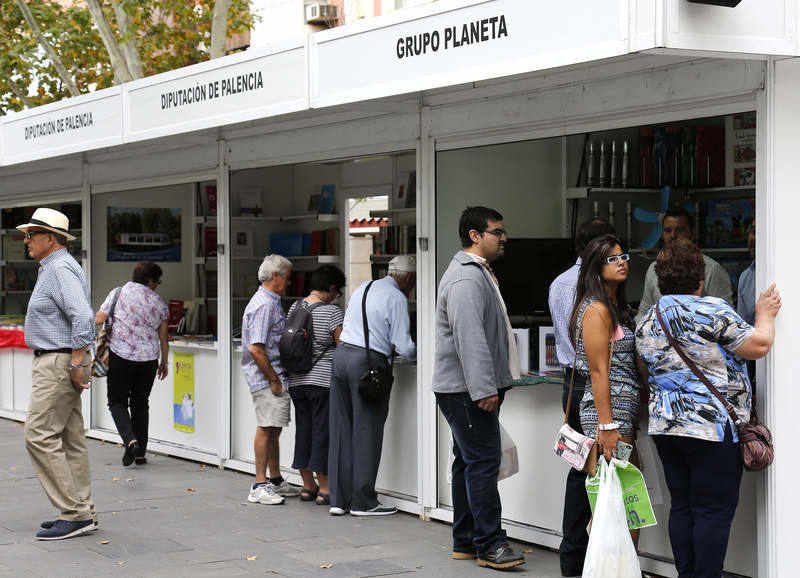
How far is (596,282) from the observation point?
582cm

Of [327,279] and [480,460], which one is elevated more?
[327,279]

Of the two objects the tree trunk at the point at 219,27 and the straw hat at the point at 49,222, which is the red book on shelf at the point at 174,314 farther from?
the straw hat at the point at 49,222

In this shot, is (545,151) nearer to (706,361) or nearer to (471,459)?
(471,459)

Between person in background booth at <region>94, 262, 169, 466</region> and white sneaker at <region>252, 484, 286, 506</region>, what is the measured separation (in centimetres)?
184

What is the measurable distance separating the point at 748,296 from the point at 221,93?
377 cm

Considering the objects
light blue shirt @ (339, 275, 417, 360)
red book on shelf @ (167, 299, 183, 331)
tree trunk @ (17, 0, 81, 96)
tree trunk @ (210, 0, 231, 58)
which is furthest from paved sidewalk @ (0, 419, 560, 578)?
tree trunk @ (17, 0, 81, 96)

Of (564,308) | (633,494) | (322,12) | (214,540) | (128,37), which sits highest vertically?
(322,12)

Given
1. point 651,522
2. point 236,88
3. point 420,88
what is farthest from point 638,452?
point 236,88

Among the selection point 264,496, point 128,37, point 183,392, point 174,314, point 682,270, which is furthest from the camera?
point 128,37

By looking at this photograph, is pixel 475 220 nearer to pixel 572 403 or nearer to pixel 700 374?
pixel 572 403

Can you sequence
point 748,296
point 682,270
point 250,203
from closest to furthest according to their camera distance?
1. point 682,270
2. point 748,296
3. point 250,203

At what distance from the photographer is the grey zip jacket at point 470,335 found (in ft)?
20.5

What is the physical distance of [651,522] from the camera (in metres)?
5.60

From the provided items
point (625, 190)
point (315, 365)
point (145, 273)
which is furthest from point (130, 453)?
point (625, 190)
